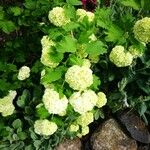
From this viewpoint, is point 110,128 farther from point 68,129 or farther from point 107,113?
point 68,129

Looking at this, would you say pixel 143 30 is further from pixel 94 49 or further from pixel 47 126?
pixel 47 126

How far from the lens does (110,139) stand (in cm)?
311

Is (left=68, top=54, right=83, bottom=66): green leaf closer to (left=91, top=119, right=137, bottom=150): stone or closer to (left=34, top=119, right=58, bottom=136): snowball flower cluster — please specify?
(left=34, top=119, right=58, bottom=136): snowball flower cluster

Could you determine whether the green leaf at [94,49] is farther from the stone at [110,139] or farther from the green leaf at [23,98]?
the stone at [110,139]

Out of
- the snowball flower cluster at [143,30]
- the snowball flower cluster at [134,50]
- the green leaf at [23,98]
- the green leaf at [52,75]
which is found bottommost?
the green leaf at [23,98]

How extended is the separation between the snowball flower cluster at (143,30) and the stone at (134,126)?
93 centimetres

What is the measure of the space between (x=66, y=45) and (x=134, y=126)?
46.1 inches

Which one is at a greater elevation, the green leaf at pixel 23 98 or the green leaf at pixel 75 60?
the green leaf at pixel 75 60

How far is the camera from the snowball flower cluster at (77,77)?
217 cm

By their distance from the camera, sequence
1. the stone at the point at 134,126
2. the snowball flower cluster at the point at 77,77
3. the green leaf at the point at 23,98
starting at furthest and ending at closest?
the stone at the point at 134,126
the green leaf at the point at 23,98
the snowball flower cluster at the point at 77,77

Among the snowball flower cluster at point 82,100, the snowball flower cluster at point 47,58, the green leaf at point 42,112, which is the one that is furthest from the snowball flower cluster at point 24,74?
the snowball flower cluster at point 82,100

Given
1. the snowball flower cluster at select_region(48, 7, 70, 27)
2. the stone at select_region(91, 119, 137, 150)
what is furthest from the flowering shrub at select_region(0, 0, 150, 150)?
the stone at select_region(91, 119, 137, 150)

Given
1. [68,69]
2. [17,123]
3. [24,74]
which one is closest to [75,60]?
[68,69]

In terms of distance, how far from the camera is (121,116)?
314 cm
